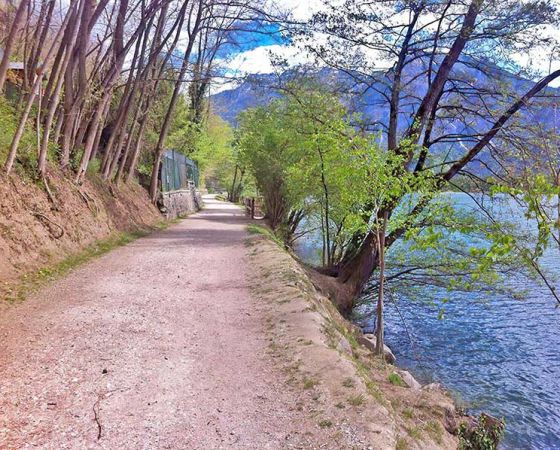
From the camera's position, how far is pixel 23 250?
24.5 ft

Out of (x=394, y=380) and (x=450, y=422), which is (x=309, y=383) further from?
(x=394, y=380)

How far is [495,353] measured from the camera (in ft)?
37.3

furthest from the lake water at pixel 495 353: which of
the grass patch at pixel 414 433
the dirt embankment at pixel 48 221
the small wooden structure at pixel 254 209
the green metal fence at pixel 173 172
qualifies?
the green metal fence at pixel 173 172

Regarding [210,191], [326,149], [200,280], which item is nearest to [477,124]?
[326,149]

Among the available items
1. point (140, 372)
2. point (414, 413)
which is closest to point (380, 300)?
point (414, 413)

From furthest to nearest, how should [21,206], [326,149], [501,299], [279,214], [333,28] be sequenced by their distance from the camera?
[279,214] → [501,299] → [326,149] → [333,28] → [21,206]

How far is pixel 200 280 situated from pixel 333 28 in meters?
8.08

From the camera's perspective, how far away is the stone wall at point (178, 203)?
20453 millimetres

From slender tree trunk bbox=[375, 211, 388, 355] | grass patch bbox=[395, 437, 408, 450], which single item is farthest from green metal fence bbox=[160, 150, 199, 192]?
grass patch bbox=[395, 437, 408, 450]

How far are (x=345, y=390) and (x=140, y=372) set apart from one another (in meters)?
1.89

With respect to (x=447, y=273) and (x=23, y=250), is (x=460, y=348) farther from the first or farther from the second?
(x=23, y=250)

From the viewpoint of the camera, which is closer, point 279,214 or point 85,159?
point 85,159

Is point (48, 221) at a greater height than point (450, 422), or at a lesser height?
greater

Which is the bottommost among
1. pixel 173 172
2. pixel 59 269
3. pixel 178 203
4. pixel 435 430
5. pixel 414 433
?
pixel 435 430
